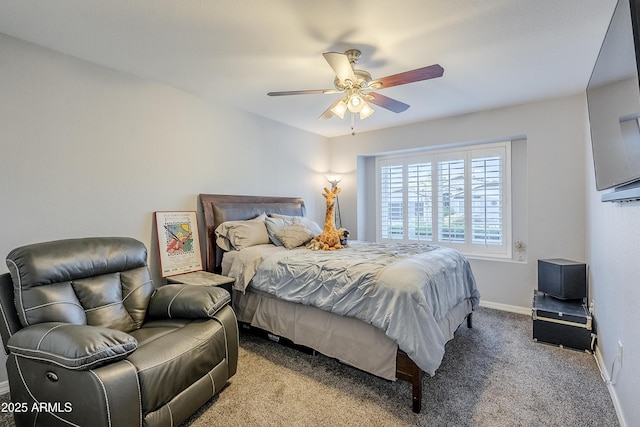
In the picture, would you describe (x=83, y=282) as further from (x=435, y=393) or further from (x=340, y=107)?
(x=435, y=393)

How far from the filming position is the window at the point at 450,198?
394 cm

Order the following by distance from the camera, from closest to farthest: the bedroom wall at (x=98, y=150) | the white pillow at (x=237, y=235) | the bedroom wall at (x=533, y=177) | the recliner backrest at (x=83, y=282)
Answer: the recliner backrest at (x=83, y=282) → the bedroom wall at (x=98, y=150) → the white pillow at (x=237, y=235) → the bedroom wall at (x=533, y=177)

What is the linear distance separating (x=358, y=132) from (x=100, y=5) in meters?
3.63

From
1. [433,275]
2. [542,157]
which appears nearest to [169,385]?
[433,275]

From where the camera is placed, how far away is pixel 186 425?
1816 millimetres

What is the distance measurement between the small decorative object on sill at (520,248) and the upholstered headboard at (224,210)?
9.60 ft

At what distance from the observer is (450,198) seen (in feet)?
14.1

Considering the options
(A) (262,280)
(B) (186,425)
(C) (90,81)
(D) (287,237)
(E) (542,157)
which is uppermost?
(C) (90,81)

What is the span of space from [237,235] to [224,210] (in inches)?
16.4

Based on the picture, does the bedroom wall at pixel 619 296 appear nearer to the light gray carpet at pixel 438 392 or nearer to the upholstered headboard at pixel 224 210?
the light gray carpet at pixel 438 392

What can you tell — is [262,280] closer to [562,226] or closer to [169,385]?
[169,385]

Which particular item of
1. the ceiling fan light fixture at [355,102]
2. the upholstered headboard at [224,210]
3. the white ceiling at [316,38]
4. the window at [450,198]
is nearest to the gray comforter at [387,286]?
the upholstered headboard at [224,210]

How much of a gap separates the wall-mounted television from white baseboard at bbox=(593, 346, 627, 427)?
1.27 metres

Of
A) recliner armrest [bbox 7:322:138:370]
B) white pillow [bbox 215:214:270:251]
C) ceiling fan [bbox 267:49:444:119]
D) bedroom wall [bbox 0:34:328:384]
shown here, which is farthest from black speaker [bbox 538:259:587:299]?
recliner armrest [bbox 7:322:138:370]
